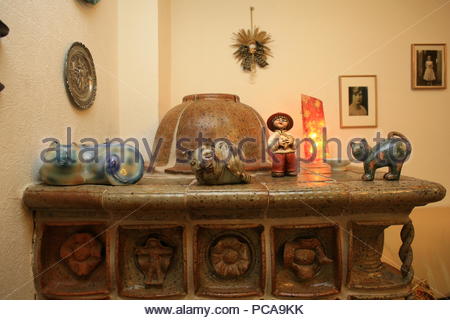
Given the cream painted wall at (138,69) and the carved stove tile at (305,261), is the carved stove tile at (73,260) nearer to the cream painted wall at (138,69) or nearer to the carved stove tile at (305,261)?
the carved stove tile at (305,261)

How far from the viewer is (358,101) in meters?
2.03

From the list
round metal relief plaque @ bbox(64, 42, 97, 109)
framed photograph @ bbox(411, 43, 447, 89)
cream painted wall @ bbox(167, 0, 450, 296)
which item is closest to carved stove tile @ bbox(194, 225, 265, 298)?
round metal relief plaque @ bbox(64, 42, 97, 109)

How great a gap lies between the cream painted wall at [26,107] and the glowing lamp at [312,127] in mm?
1303

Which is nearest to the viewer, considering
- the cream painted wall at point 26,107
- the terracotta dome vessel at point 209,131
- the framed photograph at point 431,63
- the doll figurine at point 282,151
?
the cream painted wall at point 26,107

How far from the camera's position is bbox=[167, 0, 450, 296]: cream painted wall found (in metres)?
2.04

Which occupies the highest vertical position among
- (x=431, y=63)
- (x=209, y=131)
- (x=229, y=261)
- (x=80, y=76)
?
(x=431, y=63)

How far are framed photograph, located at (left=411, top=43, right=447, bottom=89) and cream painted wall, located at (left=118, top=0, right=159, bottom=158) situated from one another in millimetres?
1849

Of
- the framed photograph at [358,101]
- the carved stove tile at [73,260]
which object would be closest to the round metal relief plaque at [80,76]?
the carved stove tile at [73,260]

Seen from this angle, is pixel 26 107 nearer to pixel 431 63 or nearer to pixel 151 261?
pixel 151 261

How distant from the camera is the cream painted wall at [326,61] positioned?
2.04 metres

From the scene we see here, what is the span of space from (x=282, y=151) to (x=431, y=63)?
5.43 ft

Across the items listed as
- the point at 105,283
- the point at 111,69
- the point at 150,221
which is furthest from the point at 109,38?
the point at 105,283

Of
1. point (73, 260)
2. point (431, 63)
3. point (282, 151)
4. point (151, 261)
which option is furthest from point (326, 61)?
point (73, 260)

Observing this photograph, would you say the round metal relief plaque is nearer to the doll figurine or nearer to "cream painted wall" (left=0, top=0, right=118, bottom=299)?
"cream painted wall" (left=0, top=0, right=118, bottom=299)
